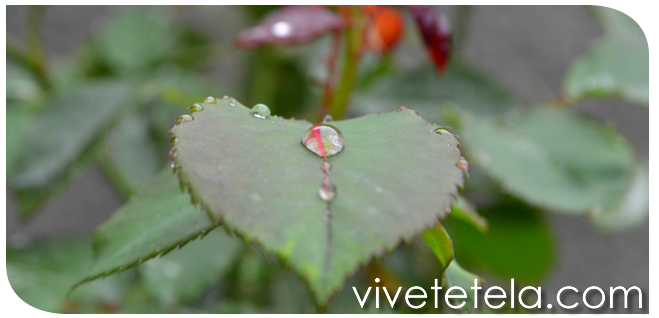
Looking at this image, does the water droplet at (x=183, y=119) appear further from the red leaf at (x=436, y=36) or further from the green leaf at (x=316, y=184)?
the red leaf at (x=436, y=36)

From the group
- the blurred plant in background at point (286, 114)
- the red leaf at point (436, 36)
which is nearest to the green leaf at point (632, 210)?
the blurred plant in background at point (286, 114)

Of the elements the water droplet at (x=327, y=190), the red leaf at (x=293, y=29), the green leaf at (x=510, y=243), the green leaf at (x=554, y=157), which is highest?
the red leaf at (x=293, y=29)

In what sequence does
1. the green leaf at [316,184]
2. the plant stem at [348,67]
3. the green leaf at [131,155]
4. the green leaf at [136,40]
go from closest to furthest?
the green leaf at [316,184] → the plant stem at [348,67] → the green leaf at [131,155] → the green leaf at [136,40]

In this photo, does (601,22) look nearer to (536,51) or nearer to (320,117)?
(536,51)

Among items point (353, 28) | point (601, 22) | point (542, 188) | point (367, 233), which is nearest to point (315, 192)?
point (367, 233)

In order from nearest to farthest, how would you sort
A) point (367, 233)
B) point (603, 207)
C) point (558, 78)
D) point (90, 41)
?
point (367, 233)
point (603, 207)
point (90, 41)
point (558, 78)

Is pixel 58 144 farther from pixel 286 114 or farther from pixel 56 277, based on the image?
pixel 286 114
